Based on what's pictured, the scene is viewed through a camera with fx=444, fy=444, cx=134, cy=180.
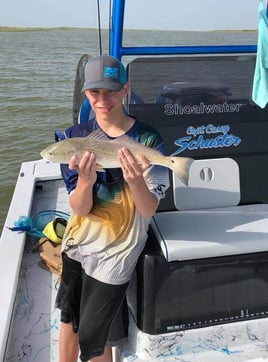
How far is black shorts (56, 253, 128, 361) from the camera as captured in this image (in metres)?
2.06

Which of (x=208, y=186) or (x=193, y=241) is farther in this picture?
(x=208, y=186)

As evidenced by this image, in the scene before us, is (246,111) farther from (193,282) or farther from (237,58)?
(193,282)

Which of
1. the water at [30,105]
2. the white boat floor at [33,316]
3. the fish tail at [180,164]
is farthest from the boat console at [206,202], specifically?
the water at [30,105]

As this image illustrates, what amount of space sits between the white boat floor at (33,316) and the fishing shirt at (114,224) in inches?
27.3

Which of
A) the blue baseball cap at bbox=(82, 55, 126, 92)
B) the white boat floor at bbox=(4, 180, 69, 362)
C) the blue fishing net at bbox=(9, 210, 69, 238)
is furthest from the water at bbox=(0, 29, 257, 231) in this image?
the blue baseball cap at bbox=(82, 55, 126, 92)

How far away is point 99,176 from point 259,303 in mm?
1078

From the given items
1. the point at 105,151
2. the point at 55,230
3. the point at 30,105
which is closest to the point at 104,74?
the point at 105,151

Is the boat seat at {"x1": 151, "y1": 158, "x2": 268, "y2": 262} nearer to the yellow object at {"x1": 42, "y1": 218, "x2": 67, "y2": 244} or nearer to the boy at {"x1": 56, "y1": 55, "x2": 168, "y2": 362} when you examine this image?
the boy at {"x1": 56, "y1": 55, "x2": 168, "y2": 362}

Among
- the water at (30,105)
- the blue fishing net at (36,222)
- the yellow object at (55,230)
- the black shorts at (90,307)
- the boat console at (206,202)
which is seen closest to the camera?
the black shorts at (90,307)

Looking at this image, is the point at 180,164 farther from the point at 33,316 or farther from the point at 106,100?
the point at 33,316

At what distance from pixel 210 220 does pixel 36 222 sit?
1726mm

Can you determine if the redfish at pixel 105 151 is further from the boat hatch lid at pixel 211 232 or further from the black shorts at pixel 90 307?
the black shorts at pixel 90 307

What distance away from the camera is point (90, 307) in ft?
6.80

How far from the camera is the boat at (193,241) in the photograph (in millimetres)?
2201
